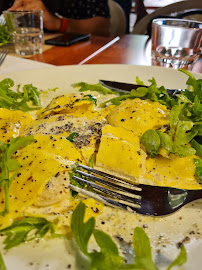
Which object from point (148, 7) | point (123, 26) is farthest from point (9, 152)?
point (148, 7)

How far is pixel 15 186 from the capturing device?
94 centimetres

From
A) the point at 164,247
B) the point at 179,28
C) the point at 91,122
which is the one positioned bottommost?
the point at 164,247

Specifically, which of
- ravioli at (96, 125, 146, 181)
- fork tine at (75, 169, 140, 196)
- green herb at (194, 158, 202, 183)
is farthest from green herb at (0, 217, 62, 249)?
green herb at (194, 158, 202, 183)

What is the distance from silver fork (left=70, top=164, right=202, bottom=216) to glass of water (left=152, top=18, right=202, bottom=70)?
173 centimetres

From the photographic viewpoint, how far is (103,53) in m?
2.90

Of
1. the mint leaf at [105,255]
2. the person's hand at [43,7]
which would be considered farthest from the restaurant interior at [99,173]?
the person's hand at [43,7]

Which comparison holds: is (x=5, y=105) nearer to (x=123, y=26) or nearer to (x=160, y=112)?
(x=160, y=112)

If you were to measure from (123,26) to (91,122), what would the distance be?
391cm

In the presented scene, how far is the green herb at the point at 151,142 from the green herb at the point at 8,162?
471mm

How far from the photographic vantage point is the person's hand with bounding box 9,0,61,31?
12.8 ft

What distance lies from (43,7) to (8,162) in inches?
161

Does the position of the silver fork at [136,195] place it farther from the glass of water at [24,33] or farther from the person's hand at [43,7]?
the person's hand at [43,7]

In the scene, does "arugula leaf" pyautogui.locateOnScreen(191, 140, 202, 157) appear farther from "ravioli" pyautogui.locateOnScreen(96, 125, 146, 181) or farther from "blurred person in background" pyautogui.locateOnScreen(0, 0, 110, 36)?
"blurred person in background" pyautogui.locateOnScreen(0, 0, 110, 36)

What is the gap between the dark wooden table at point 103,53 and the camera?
8.52 feet
